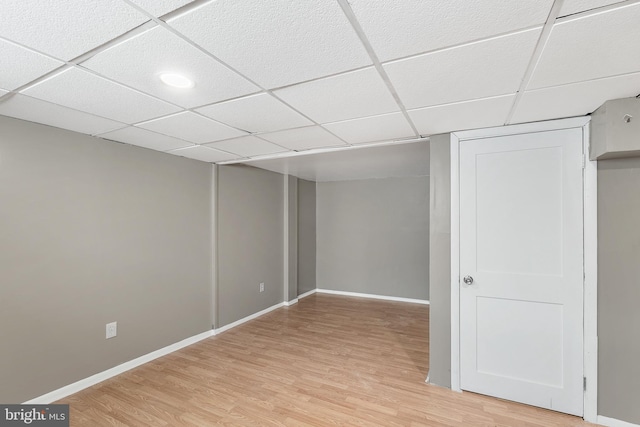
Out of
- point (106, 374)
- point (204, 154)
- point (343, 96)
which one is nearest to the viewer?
point (343, 96)

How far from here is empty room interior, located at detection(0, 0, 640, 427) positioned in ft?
4.08

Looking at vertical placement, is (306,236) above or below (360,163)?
below

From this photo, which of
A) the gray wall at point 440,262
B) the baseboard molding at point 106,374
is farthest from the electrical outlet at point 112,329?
the gray wall at point 440,262

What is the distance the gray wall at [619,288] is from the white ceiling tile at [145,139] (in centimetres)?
356

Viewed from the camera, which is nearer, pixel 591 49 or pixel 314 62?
pixel 591 49

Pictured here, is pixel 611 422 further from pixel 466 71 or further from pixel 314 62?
pixel 314 62

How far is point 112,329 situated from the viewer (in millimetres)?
2842

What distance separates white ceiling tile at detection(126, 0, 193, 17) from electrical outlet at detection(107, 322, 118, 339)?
9.42 ft

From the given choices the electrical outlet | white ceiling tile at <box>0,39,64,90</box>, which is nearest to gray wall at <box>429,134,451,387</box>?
white ceiling tile at <box>0,39,64,90</box>

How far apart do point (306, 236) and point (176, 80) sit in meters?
4.56

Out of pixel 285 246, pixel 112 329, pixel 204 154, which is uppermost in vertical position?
pixel 204 154

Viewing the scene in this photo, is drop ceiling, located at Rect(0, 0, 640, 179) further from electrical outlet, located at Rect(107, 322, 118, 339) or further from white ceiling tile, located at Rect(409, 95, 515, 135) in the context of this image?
electrical outlet, located at Rect(107, 322, 118, 339)

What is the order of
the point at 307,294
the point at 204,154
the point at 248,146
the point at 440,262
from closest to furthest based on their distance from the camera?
1. the point at 440,262
2. the point at 248,146
3. the point at 204,154
4. the point at 307,294

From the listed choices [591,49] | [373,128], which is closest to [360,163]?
[373,128]
